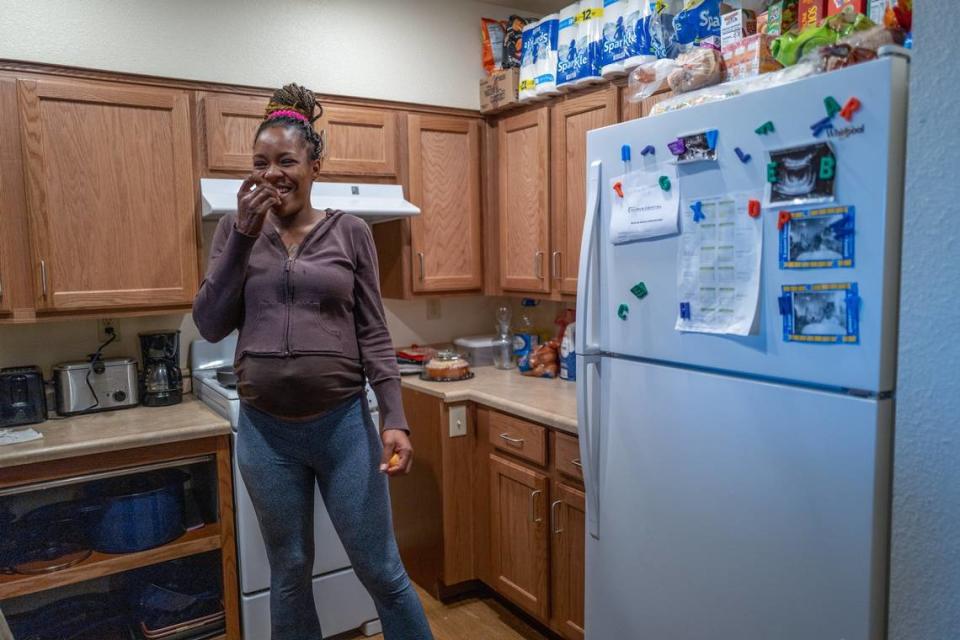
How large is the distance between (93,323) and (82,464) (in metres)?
0.67

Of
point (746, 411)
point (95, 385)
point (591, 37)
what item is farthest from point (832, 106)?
point (95, 385)

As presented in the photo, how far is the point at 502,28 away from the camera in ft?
9.94

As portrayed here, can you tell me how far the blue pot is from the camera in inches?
83.7

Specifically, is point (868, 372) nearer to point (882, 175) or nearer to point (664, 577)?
point (882, 175)

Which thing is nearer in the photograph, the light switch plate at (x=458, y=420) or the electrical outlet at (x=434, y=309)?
the light switch plate at (x=458, y=420)

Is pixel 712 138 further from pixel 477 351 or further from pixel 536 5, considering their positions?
pixel 536 5

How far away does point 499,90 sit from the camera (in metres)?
2.89

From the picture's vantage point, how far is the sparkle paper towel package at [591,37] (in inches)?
95.0

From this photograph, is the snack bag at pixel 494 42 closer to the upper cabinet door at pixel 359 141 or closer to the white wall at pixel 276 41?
the white wall at pixel 276 41

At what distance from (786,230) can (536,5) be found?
226 centimetres

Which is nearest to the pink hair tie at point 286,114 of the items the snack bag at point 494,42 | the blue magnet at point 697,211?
the blue magnet at point 697,211

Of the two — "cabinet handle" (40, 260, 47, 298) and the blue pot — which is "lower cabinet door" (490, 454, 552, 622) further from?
"cabinet handle" (40, 260, 47, 298)

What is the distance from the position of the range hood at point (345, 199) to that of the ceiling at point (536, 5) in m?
1.05

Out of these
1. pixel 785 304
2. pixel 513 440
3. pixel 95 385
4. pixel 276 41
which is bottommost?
pixel 513 440
